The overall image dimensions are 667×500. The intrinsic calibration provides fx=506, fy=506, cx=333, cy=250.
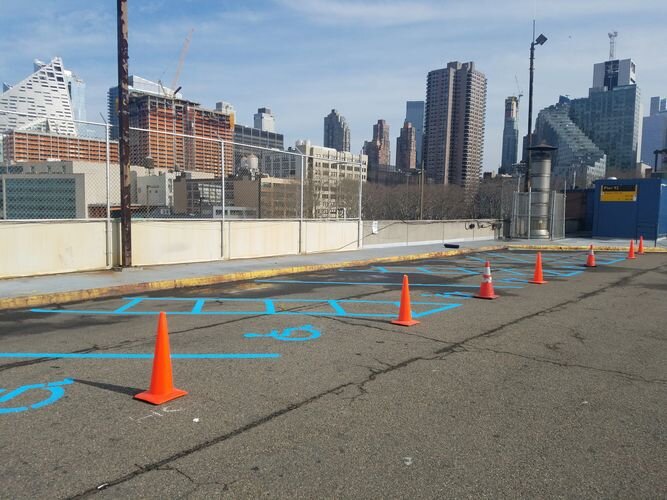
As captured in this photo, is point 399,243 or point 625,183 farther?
point 625,183

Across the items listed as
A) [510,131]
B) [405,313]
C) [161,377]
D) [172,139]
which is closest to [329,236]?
[172,139]

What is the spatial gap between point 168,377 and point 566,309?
23.9 feet

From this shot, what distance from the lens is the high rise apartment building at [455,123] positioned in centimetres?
9562

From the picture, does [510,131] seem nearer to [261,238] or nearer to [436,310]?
[261,238]

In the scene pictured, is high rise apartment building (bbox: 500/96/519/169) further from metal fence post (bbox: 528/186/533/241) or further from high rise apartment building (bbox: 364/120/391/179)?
metal fence post (bbox: 528/186/533/241)

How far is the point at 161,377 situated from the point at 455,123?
9714cm

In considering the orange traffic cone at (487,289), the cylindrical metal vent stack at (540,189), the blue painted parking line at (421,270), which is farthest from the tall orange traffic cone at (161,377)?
the cylindrical metal vent stack at (540,189)

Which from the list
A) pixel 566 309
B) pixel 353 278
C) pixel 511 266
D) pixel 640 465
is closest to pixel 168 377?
pixel 640 465

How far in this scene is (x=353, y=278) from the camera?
13.2 m

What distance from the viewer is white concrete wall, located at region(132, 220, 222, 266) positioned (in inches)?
523

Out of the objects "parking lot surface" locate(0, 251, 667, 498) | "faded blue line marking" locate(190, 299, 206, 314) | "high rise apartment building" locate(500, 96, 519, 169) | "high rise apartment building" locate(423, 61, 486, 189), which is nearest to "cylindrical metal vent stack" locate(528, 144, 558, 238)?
"parking lot surface" locate(0, 251, 667, 498)

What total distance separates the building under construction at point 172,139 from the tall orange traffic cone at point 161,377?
9733 millimetres

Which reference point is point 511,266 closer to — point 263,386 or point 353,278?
point 353,278

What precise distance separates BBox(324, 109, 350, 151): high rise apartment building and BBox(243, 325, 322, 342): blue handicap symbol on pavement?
182922 mm
